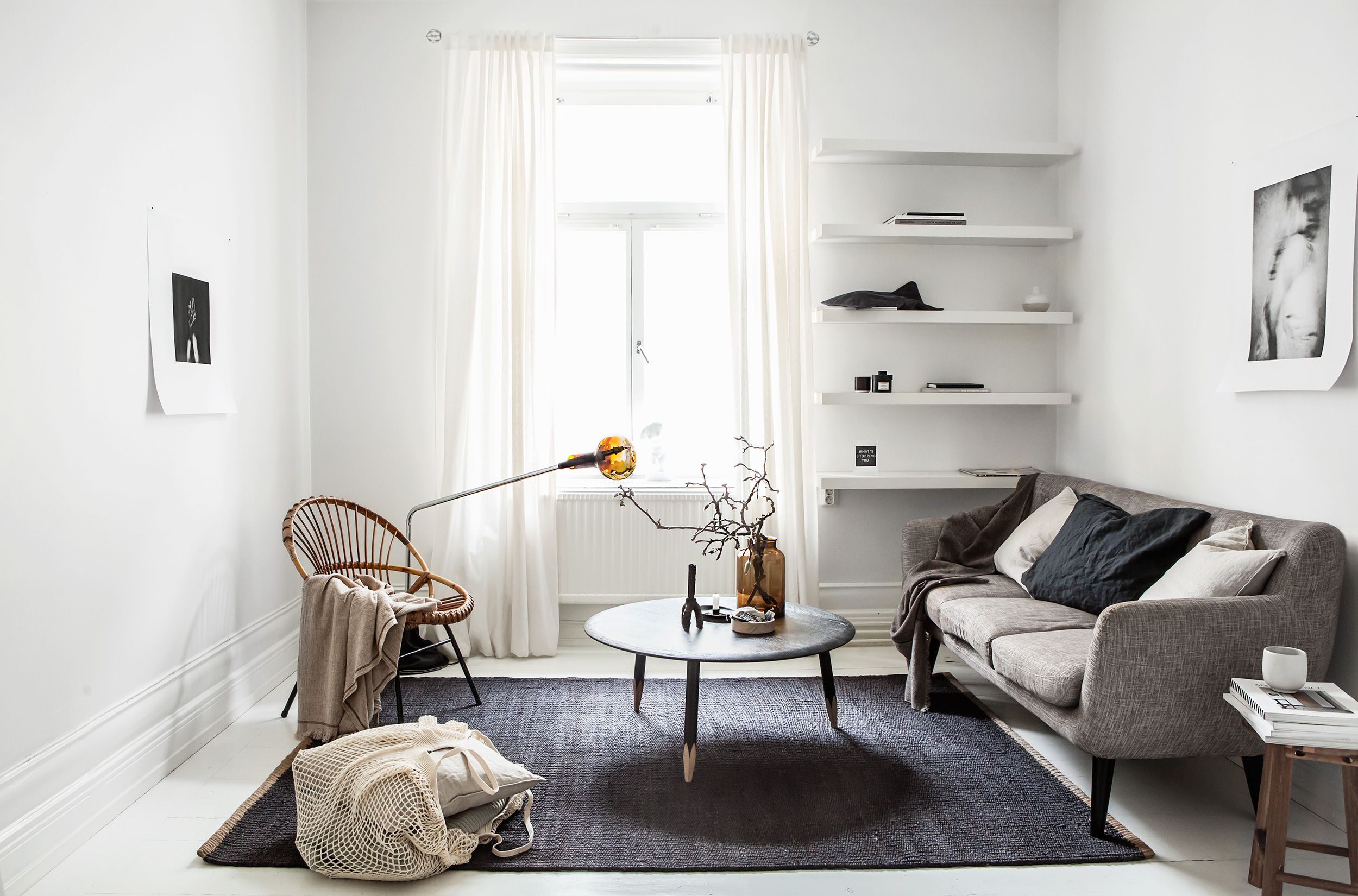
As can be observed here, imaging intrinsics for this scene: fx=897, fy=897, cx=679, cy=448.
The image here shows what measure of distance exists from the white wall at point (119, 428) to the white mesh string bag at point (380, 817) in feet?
2.16

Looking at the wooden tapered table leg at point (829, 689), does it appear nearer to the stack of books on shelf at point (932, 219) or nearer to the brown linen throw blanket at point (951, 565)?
the brown linen throw blanket at point (951, 565)

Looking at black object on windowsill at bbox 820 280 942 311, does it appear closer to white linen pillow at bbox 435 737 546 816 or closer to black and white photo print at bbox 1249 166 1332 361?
black and white photo print at bbox 1249 166 1332 361

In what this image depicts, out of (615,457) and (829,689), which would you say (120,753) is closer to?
(615,457)

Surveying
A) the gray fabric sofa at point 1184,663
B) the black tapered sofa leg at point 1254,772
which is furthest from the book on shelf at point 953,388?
the black tapered sofa leg at point 1254,772

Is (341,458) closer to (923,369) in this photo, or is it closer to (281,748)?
(281,748)

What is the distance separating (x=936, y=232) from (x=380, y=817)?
3.17 meters

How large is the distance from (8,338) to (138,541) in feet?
2.61

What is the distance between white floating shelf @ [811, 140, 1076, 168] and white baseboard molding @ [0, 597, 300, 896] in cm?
317

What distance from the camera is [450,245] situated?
4043mm

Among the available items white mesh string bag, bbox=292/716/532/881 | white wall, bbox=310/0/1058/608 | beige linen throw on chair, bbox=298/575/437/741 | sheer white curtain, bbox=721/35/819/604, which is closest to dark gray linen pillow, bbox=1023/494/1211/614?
white wall, bbox=310/0/1058/608

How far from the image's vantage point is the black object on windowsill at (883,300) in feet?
12.9

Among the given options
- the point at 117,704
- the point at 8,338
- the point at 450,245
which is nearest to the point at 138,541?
the point at 117,704

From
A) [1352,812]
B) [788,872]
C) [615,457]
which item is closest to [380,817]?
[788,872]

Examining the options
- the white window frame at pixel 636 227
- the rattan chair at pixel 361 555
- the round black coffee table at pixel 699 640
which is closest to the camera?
the round black coffee table at pixel 699 640
